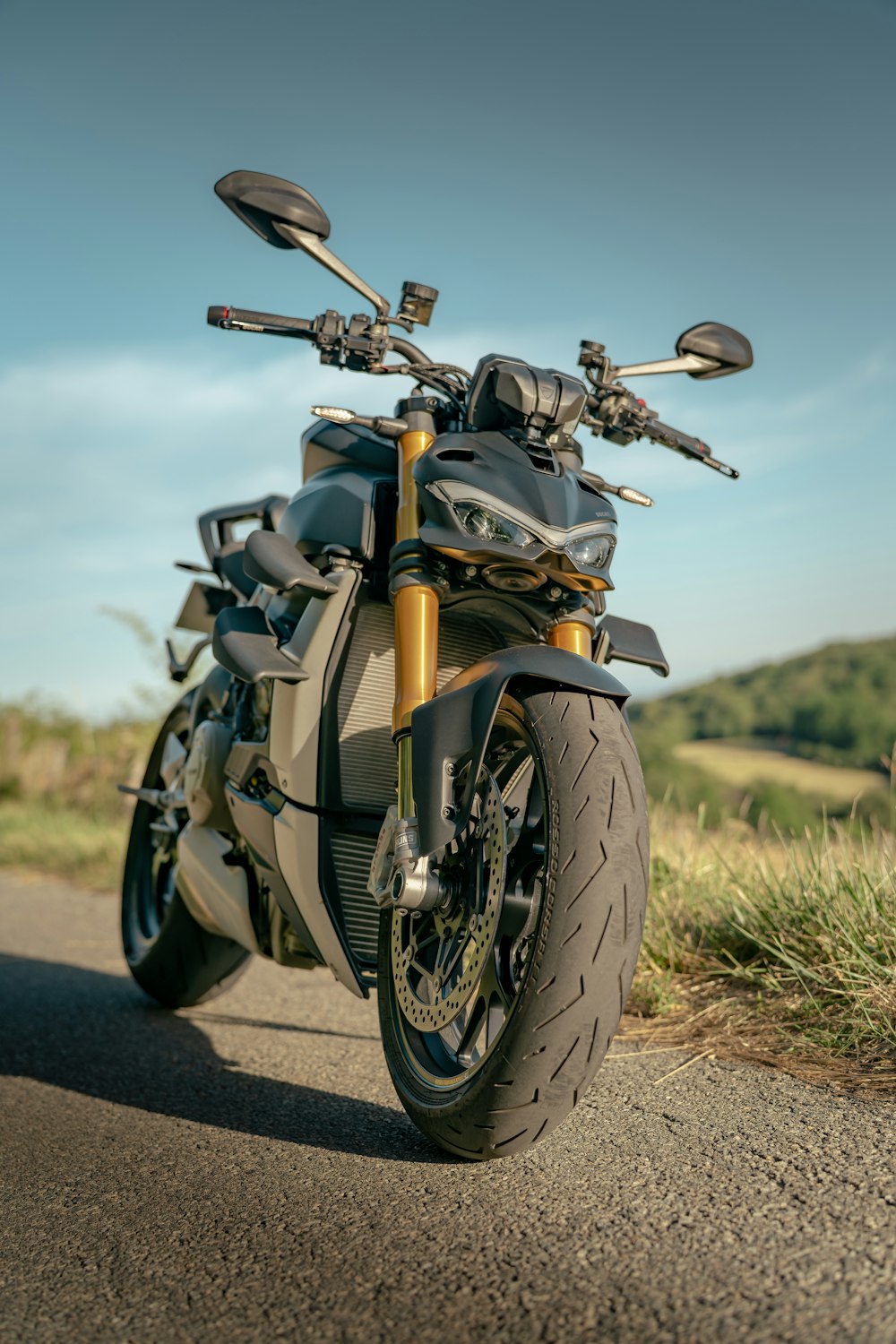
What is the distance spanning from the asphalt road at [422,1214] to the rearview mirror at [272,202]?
6.96ft

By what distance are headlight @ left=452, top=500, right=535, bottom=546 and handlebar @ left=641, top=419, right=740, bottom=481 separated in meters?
0.95

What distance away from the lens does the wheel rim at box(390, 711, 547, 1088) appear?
2.23m

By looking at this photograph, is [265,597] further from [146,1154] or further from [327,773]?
[146,1154]

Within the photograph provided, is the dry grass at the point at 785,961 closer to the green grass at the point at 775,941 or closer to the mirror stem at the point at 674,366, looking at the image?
the green grass at the point at 775,941

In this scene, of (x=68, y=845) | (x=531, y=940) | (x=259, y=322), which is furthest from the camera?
(x=68, y=845)

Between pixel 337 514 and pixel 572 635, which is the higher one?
pixel 337 514

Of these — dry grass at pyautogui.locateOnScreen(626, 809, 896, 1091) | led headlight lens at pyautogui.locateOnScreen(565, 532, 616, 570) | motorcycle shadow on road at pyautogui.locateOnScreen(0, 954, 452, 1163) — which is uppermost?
led headlight lens at pyautogui.locateOnScreen(565, 532, 616, 570)

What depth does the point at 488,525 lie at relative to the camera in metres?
2.52

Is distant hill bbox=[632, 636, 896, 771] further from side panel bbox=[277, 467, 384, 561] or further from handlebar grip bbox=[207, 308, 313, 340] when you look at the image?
handlebar grip bbox=[207, 308, 313, 340]

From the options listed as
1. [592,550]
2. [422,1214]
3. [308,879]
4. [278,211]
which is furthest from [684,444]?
[422,1214]

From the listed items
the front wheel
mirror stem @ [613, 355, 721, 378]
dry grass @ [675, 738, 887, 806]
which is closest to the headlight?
the front wheel

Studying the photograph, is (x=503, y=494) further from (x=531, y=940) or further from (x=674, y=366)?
(x=674, y=366)

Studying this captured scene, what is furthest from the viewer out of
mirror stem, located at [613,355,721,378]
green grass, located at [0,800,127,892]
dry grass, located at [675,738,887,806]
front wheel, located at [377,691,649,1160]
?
dry grass, located at [675,738,887,806]

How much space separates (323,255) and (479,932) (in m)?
1.69
